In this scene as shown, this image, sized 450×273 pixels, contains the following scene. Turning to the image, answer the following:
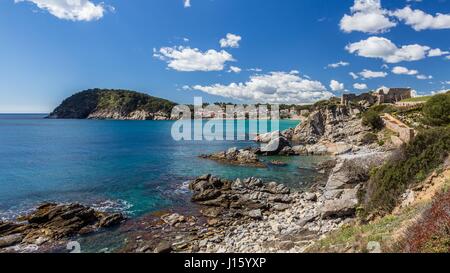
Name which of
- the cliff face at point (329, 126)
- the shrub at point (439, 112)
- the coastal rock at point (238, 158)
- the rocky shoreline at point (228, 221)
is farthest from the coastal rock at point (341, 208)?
the cliff face at point (329, 126)

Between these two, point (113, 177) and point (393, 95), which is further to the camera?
point (393, 95)

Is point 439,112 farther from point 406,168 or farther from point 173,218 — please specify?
point 173,218

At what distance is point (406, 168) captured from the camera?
16562 mm

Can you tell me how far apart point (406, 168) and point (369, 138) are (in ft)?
144

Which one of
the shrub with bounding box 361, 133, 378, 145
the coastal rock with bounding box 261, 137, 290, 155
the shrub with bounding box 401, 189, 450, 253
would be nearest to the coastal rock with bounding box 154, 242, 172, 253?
the shrub with bounding box 401, 189, 450, 253

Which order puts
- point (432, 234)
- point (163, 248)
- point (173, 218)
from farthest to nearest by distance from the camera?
point (173, 218)
point (163, 248)
point (432, 234)

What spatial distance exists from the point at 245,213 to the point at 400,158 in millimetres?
11992

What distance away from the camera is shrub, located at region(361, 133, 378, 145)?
56.5 metres

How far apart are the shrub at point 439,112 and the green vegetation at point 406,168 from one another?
85.2ft

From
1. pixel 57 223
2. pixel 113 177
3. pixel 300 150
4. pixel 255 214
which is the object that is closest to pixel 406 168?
pixel 255 214

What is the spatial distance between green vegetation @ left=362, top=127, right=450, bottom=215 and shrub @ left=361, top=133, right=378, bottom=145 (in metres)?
40.8

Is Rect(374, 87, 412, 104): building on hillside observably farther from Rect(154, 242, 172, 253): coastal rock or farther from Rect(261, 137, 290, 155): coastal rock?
Rect(154, 242, 172, 253): coastal rock

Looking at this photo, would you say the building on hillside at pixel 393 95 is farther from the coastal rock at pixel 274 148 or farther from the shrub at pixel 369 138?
the coastal rock at pixel 274 148

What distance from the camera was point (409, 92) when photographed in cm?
11150
